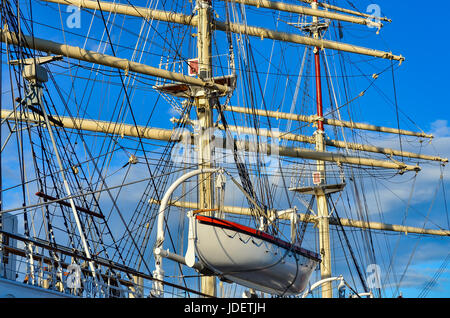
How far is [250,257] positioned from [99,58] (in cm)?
868

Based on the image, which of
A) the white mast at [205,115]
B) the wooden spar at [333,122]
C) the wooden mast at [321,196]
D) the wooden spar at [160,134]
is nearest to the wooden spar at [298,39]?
the white mast at [205,115]

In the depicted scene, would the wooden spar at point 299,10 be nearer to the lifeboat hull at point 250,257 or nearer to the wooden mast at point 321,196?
the wooden mast at point 321,196

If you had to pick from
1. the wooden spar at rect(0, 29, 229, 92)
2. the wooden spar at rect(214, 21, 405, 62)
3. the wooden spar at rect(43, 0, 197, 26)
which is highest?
the wooden spar at rect(214, 21, 405, 62)

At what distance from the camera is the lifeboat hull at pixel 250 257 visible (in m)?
18.6

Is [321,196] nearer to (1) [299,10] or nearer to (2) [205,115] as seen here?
(1) [299,10]

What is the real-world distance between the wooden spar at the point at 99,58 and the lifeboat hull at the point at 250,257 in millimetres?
6941

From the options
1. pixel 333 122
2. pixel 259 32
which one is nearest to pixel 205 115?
pixel 259 32

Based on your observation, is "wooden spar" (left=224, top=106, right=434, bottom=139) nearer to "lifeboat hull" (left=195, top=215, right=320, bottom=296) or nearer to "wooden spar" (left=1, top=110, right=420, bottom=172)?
"wooden spar" (left=1, top=110, right=420, bottom=172)

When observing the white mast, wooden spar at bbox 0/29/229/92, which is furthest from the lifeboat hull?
wooden spar at bbox 0/29/229/92

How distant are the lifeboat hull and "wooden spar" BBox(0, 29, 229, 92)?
6.94 m

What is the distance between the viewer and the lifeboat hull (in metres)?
18.6
